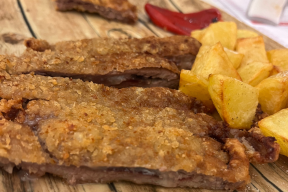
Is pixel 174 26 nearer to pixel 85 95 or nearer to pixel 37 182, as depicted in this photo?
pixel 85 95

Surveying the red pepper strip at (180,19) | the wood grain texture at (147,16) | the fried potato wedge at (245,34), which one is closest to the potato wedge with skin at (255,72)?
the fried potato wedge at (245,34)

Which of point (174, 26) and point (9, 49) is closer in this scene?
point (9, 49)

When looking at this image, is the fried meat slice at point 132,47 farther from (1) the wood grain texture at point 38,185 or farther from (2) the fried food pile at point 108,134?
(1) the wood grain texture at point 38,185

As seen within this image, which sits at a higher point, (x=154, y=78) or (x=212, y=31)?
(x=212, y=31)

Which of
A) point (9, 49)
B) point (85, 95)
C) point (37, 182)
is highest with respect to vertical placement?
point (85, 95)

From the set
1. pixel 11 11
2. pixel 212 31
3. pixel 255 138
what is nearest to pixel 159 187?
pixel 255 138

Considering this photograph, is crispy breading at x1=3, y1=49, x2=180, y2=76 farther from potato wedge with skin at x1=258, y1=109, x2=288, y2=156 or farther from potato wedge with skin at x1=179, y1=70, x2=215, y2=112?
potato wedge with skin at x1=258, y1=109, x2=288, y2=156
